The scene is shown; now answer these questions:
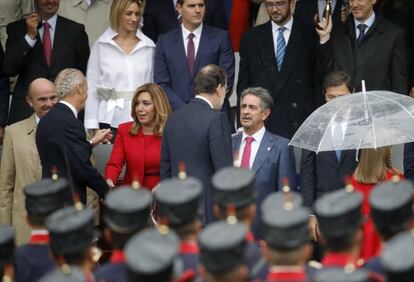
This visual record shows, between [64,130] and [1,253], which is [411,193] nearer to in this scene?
[1,253]

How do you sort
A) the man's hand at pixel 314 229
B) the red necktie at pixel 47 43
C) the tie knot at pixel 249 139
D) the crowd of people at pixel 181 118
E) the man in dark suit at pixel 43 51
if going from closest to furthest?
the crowd of people at pixel 181 118 < the man's hand at pixel 314 229 < the tie knot at pixel 249 139 < the man in dark suit at pixel 43 51 < the red necktie at pixel 47 43

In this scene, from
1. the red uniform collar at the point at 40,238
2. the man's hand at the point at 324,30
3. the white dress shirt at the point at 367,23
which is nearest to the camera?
the red uniform collar at the point at 40,238

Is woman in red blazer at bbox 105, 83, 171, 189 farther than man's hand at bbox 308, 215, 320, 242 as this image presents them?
Yes

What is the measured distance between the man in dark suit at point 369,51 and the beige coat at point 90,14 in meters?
2.51

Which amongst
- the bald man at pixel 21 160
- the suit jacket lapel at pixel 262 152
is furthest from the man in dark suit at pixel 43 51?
the suit jacket lapel at pixel 262 152

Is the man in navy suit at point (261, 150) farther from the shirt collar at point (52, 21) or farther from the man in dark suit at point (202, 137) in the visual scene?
the shirt collar at point (52, 21)

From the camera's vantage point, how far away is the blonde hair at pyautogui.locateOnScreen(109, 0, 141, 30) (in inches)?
451

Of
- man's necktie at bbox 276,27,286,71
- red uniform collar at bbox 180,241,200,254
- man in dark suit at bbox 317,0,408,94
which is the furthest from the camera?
man's necktie at bbox 276,27,286,71

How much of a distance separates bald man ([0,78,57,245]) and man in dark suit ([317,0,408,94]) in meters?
2.71

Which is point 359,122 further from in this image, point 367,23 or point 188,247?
point 188,247

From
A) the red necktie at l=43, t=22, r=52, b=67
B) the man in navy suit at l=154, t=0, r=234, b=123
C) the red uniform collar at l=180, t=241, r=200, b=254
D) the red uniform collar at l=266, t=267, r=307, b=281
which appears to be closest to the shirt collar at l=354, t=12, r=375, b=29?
the man in navy suit at l=154, t=0, r=234, b=123

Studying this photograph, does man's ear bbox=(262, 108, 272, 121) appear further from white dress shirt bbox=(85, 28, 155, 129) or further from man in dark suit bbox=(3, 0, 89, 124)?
man in dark suit bbox=(3, 0, 89, 124)

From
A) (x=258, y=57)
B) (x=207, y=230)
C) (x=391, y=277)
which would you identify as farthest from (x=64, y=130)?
(x=391, y=277)

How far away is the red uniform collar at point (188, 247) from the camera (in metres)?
6.63
